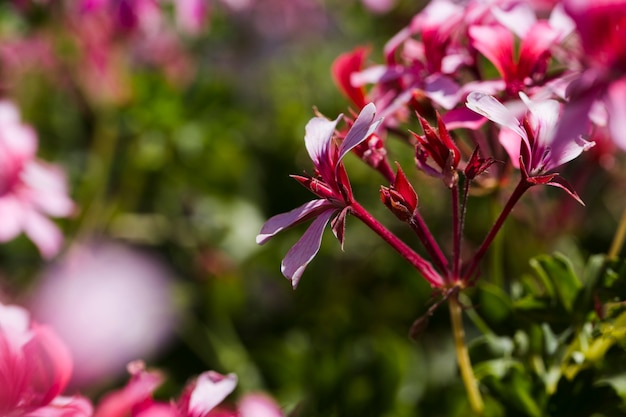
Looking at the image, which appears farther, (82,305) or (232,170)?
(232,170)

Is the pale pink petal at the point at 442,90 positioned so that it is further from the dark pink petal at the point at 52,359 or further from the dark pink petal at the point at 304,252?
the dark pink petal at the point at 52,359

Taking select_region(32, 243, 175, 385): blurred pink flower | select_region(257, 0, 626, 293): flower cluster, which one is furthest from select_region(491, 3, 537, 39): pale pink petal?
select_region(32, 243, 175, 385): blurred pink flower

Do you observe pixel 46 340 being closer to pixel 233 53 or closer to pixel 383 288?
pixel 383 288

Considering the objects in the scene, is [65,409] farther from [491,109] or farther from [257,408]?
[491,109]

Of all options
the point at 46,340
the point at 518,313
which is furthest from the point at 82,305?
the point at 518,313

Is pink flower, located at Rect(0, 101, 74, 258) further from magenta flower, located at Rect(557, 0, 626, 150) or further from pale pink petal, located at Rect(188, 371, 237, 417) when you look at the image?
magenta flower, located at Rect(557, 0, 626, 150)

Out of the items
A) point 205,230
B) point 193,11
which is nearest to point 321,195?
point 193,11
